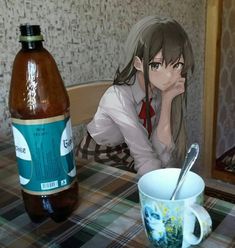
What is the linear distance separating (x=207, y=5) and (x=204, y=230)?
1.69m

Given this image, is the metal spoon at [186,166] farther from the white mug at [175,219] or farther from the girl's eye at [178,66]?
the girl's eye at [178,66]

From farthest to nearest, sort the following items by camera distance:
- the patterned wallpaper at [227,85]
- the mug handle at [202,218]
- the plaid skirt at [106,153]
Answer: the patterned wallpaper at [227,85], the plaid skirt at [106,153], the mug handle at [202,218]

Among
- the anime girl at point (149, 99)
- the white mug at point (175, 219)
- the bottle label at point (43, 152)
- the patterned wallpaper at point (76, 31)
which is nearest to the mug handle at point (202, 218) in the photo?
the white mug at point (175, 219)

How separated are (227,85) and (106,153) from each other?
142 centimetres

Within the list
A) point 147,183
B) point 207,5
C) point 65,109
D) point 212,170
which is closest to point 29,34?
point 65,109

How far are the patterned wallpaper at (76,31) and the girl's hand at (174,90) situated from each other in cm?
40

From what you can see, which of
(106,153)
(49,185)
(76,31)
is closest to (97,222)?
(49,185)

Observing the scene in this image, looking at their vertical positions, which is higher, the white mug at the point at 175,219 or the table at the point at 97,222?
the white mug at the point at 175,219

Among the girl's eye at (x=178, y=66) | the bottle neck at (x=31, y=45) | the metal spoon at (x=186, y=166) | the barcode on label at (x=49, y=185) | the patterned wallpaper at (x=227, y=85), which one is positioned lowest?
the patterned wallpaper at (x=227, y=85)

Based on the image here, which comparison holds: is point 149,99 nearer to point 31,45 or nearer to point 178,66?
point 178,66

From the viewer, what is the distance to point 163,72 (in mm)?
795

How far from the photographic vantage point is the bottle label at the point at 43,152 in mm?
404

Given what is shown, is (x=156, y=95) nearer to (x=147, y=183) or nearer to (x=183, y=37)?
(x=183, y=37)

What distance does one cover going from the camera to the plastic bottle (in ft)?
1.32
